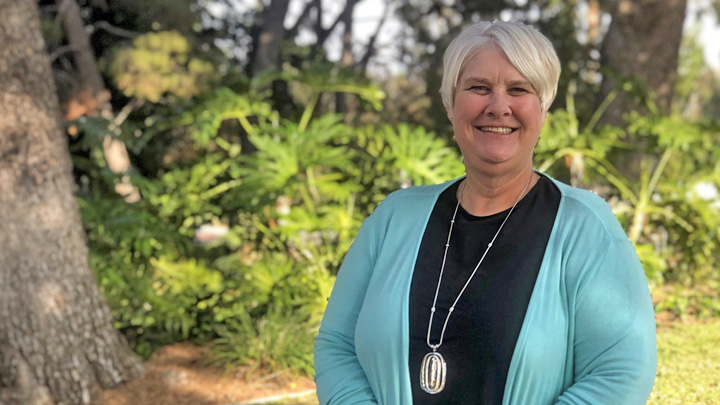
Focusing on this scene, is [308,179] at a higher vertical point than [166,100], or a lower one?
lower

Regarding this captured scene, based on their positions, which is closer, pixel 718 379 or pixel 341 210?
pixel 718 379

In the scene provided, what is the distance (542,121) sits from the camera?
1.84 metres

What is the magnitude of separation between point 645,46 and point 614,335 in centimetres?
677

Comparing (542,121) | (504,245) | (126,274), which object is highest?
(542,121)

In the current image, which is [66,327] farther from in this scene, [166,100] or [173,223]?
[166,100]

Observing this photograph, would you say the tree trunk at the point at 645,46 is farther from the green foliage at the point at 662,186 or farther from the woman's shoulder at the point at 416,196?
the woman's shoulder at the point at 416,196

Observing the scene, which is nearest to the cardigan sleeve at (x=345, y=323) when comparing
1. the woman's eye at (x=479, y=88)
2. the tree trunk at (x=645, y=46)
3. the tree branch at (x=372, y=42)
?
the woman's eye at (x=479, y=88)

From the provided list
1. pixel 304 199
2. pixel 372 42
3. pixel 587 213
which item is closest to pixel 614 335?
pixel 587 213

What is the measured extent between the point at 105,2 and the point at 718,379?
996cm

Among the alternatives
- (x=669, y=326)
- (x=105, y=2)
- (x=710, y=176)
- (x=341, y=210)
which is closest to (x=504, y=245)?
(x=669, y=326)

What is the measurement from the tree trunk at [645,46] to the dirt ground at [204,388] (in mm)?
4575

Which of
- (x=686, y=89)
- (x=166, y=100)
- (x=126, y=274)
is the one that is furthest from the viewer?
(x=686, y=89)

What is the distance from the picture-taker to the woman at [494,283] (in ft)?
5.31

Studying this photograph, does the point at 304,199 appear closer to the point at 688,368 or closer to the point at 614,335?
the point at 688,368
